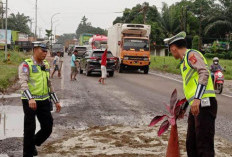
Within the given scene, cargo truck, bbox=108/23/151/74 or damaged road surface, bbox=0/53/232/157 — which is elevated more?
cargo truck, bbox=108/23/151/74

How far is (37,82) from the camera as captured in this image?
5543 mm

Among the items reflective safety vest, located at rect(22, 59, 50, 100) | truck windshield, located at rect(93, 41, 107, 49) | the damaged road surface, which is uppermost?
truck windshield, located at rect(93, 41, 107, 49)

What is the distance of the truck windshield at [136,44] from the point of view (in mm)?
25788

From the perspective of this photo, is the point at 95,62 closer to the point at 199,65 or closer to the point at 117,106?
the point at 117,106

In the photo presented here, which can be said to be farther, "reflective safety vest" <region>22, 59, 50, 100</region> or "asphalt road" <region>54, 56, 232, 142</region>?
"asphalt road" <region>54, 56, 232, 142</region>

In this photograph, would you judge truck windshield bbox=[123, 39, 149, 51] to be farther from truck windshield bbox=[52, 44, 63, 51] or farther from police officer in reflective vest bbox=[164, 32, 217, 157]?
truck windshield bbox=[52, 44, 63, 51]

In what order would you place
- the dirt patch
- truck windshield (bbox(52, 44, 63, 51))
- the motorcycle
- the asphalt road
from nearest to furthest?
the dirt patch → the asphalt road → the motorcycle → truck windshield (bbox(52, 44, 63, 51))

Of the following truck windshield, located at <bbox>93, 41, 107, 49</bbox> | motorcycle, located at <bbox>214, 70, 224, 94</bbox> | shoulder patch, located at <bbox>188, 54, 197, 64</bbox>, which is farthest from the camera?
truck windshield, located at <bbox>93, 41, 107, 49</bbox>

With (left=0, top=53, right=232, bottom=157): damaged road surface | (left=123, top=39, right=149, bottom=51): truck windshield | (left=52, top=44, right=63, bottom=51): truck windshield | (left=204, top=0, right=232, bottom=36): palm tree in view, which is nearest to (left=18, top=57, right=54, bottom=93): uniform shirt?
(left=0, top=53, right=232, bottom=157): damaged road surface

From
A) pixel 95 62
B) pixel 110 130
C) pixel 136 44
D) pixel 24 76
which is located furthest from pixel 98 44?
pixel 24 76

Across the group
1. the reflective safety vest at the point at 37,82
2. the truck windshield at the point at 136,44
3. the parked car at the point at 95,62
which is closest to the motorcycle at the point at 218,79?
the parked car at the point at 95,62

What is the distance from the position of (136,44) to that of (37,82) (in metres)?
20.7

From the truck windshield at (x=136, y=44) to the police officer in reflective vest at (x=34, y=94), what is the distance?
20.2 m

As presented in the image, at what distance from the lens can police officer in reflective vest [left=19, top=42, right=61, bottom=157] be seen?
17.7 ft
